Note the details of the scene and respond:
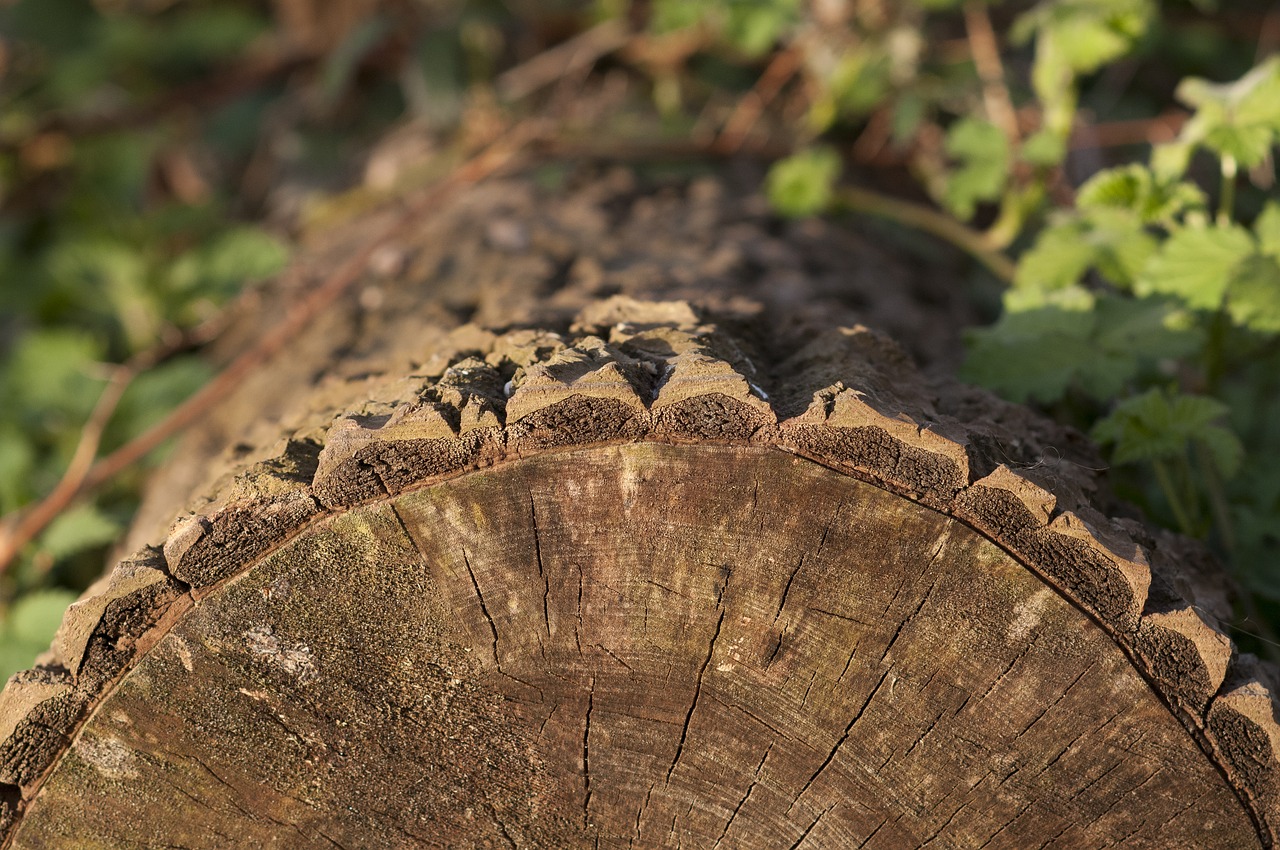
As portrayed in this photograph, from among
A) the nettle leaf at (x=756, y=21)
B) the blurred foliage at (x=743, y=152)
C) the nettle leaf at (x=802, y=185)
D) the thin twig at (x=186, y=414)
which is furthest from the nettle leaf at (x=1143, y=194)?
the thin twig at (x=186, y=414)

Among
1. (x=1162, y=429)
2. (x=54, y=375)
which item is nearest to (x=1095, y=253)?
(x=1162, y=429)

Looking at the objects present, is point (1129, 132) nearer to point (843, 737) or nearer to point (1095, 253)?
point (1095, 253)

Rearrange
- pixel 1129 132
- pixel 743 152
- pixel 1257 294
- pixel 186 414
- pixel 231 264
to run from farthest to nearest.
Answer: pixel 1129 132
pixel 743 152
pixel 231 264
pixel 186 414
pixel 1257 294

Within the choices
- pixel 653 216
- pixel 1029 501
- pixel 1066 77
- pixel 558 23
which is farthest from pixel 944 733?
pixel 558 23

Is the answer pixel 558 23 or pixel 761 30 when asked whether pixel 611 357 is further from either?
pixel 558 23

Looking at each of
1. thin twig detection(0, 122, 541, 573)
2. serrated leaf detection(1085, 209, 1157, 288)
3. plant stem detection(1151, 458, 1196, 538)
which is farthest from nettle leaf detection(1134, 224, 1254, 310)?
thin twig detection(0, 122, 541, 573)

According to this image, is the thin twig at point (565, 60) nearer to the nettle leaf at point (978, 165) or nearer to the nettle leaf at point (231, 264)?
the nettle leaf at point (231, 264)
